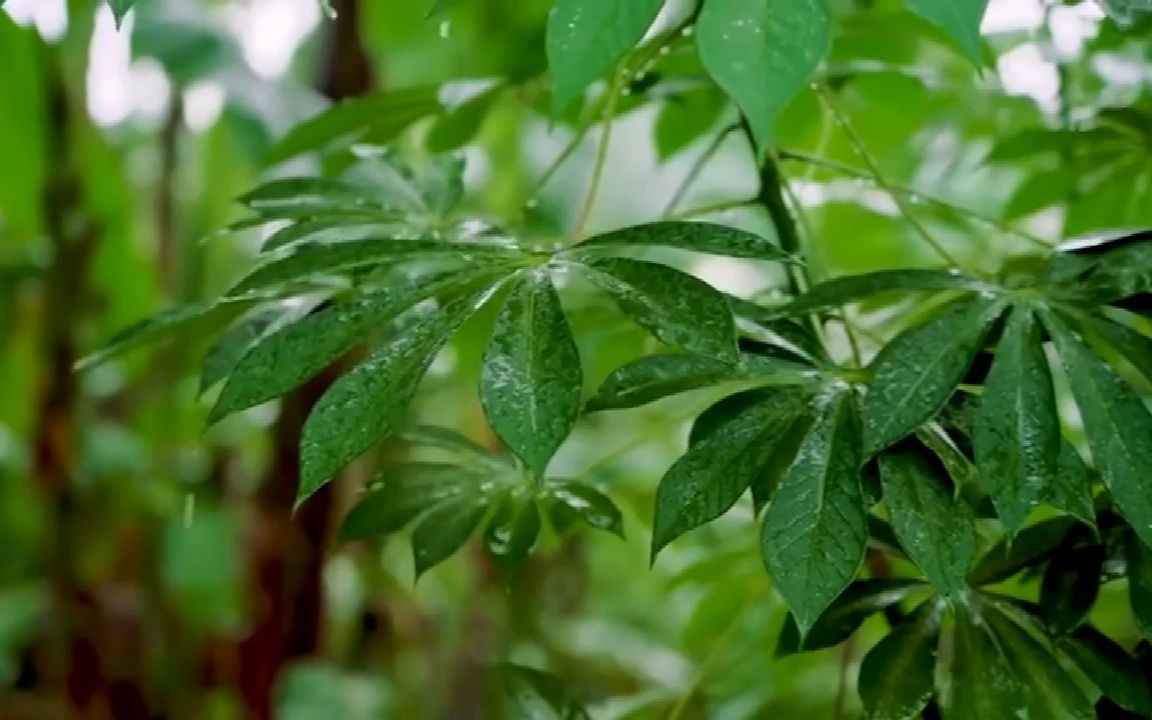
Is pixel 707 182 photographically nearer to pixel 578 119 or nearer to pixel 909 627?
pixel 578 119

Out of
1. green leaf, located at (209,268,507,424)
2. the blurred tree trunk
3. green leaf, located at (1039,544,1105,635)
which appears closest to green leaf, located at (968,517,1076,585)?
green leaf, located at (1039,544,1105,635)

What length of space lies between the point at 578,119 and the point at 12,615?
0.70 m

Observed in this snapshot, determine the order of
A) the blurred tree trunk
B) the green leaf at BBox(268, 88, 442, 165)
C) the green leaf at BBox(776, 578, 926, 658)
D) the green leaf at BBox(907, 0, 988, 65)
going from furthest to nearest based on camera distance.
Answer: the blurred tree trunk, the green leaf at BBox(268, 88, 442, 165), the green leaf at BBox(776, 578, 926, 658), the green leaf at BBox(907, 0, 988, 65)

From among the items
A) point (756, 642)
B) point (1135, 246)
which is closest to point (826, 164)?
point (1135, 246)

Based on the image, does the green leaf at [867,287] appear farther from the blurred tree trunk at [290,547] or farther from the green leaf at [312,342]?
the blurred tree trunk at [290,547]

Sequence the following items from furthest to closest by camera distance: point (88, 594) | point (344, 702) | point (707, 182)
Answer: point (707, 182) → point (88, 594) → point (344, 702)

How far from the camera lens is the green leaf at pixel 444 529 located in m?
0.50

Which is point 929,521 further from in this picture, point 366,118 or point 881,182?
point 366,118

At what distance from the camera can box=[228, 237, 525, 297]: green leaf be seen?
0.41 metres

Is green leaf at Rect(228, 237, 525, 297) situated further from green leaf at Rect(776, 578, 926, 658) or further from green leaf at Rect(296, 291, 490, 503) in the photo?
green leaf at Rect(776, 578, 926, 658)

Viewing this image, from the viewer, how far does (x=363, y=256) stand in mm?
409

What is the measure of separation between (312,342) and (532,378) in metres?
0.07

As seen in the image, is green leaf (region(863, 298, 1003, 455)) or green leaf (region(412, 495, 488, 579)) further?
green leaf (region(412, 495, 488, 579))

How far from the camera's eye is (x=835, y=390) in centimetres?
43
